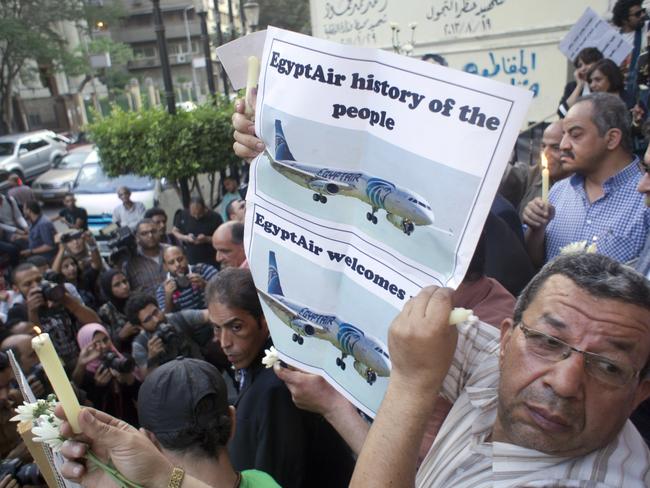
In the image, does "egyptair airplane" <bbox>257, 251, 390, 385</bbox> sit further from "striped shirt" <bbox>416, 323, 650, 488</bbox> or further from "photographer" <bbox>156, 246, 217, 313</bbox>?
"photographer" <bbox>156, 246, 217, 313</bbox>

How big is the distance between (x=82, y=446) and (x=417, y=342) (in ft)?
2.55

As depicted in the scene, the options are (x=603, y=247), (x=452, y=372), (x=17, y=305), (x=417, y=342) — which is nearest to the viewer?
(x=417, y=342)

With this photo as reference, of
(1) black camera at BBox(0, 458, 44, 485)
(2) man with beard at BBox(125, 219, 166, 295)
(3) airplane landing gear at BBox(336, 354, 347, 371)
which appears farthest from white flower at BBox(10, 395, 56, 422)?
(2) man with beard at BBox(125, 219, 166, 295)

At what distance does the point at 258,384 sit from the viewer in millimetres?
2158

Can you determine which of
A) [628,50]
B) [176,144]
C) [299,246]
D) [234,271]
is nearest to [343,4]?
[176,144]

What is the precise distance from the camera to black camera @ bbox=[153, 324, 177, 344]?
347 centimetres

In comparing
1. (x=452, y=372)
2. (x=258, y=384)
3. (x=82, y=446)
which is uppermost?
(x=82, y=446)

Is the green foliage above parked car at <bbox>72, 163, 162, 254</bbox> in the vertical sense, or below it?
above

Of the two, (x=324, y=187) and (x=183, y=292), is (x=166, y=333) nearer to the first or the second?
(x=183, y=292)

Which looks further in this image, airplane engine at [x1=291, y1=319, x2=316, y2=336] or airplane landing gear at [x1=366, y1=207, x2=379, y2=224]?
airplane engine at [x1=291, y1=319, x2=316, y2=336]

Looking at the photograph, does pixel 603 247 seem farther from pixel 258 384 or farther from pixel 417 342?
pixel 417 342

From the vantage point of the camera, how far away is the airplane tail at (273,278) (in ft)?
5.22

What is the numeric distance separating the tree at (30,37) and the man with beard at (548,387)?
28176 mm

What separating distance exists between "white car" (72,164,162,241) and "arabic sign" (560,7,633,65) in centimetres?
736
